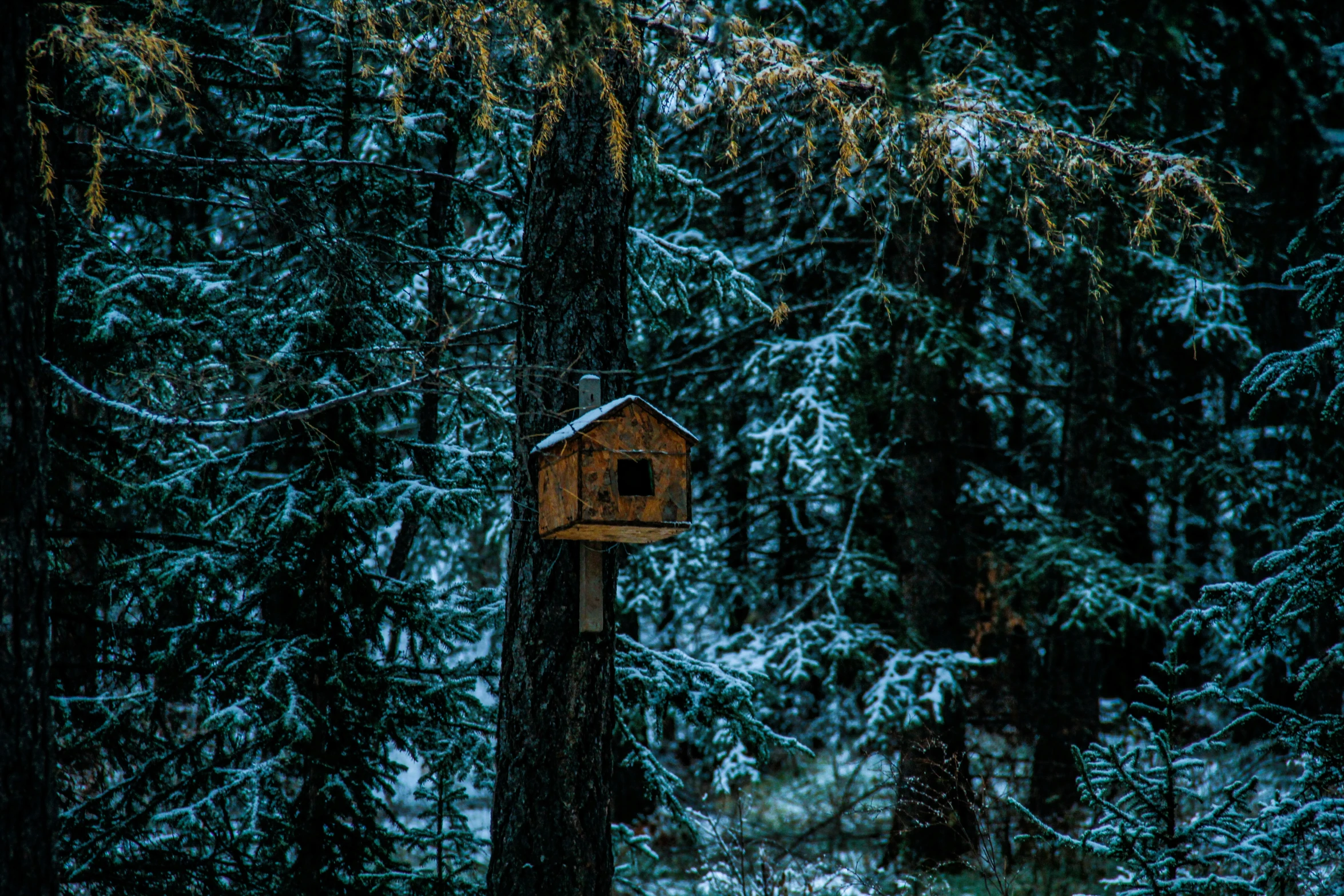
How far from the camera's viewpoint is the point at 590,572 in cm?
486

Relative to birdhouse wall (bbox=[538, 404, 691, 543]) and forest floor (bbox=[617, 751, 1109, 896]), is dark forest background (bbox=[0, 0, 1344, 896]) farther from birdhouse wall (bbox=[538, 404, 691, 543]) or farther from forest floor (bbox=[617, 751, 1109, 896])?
birdhouse wall (bbox=[538, 404, 691, 543])

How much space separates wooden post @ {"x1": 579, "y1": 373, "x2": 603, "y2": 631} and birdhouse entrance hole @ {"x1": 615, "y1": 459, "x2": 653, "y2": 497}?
1.11ft

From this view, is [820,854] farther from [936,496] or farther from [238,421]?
[238,421]

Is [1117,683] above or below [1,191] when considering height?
below

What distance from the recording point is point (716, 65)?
6.04 meters

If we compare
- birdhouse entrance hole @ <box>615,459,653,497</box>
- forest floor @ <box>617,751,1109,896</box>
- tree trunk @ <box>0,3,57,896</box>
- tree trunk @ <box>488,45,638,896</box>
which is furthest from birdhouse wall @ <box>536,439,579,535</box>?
forest floor @ <box>617,751,1109,896</box>

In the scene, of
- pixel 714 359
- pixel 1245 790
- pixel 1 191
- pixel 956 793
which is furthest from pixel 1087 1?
pixel 714 359

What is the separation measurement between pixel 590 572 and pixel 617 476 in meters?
0.56

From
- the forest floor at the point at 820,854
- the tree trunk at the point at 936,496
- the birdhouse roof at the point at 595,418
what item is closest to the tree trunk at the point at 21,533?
the birdhouse roof at the point at 595,418

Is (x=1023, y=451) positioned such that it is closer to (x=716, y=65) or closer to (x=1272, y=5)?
(x=716, y=65)

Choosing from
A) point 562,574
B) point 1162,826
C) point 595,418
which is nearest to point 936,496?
point 1162,826

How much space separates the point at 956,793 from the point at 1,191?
7.30m

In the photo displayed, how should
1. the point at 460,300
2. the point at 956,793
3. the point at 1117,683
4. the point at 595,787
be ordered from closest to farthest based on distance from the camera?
the point at 595,787 → the point at 956,793 → the point at 460,300 → the point at 1117,683

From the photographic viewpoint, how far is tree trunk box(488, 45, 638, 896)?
4848 millimetres
